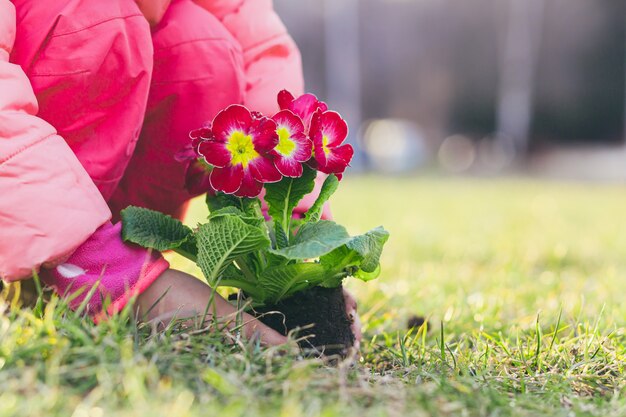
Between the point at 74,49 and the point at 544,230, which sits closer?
the point at 74,49

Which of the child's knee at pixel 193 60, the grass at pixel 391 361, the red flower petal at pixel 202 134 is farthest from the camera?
the child's knee at pixel 193 60

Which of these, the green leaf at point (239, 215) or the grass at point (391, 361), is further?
the green leaf at point (239, 215)

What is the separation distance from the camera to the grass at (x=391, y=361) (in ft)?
2.79

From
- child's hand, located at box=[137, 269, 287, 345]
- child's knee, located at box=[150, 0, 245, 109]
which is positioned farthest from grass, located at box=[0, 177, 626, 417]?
child's knee, located at box=[150, 0, 245, 109]

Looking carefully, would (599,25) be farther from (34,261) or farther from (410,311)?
(34,261)

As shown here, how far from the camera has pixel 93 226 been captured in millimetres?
1061

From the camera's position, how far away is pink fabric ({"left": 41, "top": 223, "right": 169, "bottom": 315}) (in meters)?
1.06

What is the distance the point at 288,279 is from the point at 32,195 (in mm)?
332

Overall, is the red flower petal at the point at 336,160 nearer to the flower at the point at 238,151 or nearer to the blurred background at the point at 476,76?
the flower at the point at 238,151

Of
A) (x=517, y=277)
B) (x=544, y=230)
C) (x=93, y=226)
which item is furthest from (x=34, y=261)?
(x=544, y=230)

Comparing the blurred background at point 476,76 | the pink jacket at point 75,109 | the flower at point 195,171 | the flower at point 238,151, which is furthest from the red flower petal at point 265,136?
the blurred background at point 476,76

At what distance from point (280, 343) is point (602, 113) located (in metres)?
6.61

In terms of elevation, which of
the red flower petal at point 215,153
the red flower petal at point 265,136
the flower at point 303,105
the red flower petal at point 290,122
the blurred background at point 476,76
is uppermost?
the flower at point 303,105

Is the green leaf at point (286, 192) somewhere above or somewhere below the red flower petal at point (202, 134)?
below
